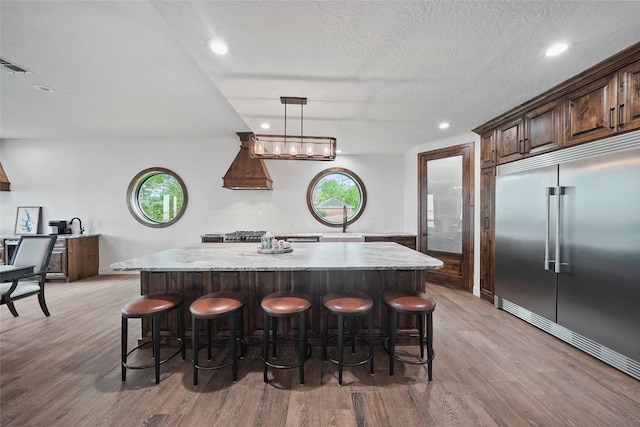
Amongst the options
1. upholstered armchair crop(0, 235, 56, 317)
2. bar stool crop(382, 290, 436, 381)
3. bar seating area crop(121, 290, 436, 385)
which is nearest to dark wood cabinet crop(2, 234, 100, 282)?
upholstered armchair crop(0, 235, 56, 317)

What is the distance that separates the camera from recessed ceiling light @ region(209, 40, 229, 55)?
1.89 meters

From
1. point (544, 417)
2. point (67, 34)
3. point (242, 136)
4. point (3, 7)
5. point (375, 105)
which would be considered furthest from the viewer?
point (242, 136)

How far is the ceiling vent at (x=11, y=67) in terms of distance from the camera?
250cm

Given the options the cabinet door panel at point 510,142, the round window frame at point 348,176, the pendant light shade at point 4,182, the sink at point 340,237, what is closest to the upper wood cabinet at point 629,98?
the cabinet door panel at point 510,142

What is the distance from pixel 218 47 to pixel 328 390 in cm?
271

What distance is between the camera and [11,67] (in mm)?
2592

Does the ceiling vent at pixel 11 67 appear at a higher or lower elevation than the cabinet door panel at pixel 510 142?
higher

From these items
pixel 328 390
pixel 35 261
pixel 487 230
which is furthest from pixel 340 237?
pixel 35 261

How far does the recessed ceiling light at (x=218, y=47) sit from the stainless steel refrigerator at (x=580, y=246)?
129 inches

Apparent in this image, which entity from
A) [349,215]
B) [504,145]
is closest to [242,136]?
[349,215]

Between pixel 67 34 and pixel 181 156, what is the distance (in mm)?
3308

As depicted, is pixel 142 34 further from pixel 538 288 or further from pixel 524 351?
pixel 538 288

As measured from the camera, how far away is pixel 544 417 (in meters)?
1.64

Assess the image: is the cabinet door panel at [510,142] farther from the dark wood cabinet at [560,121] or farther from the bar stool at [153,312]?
the bar stool at [153,312]
